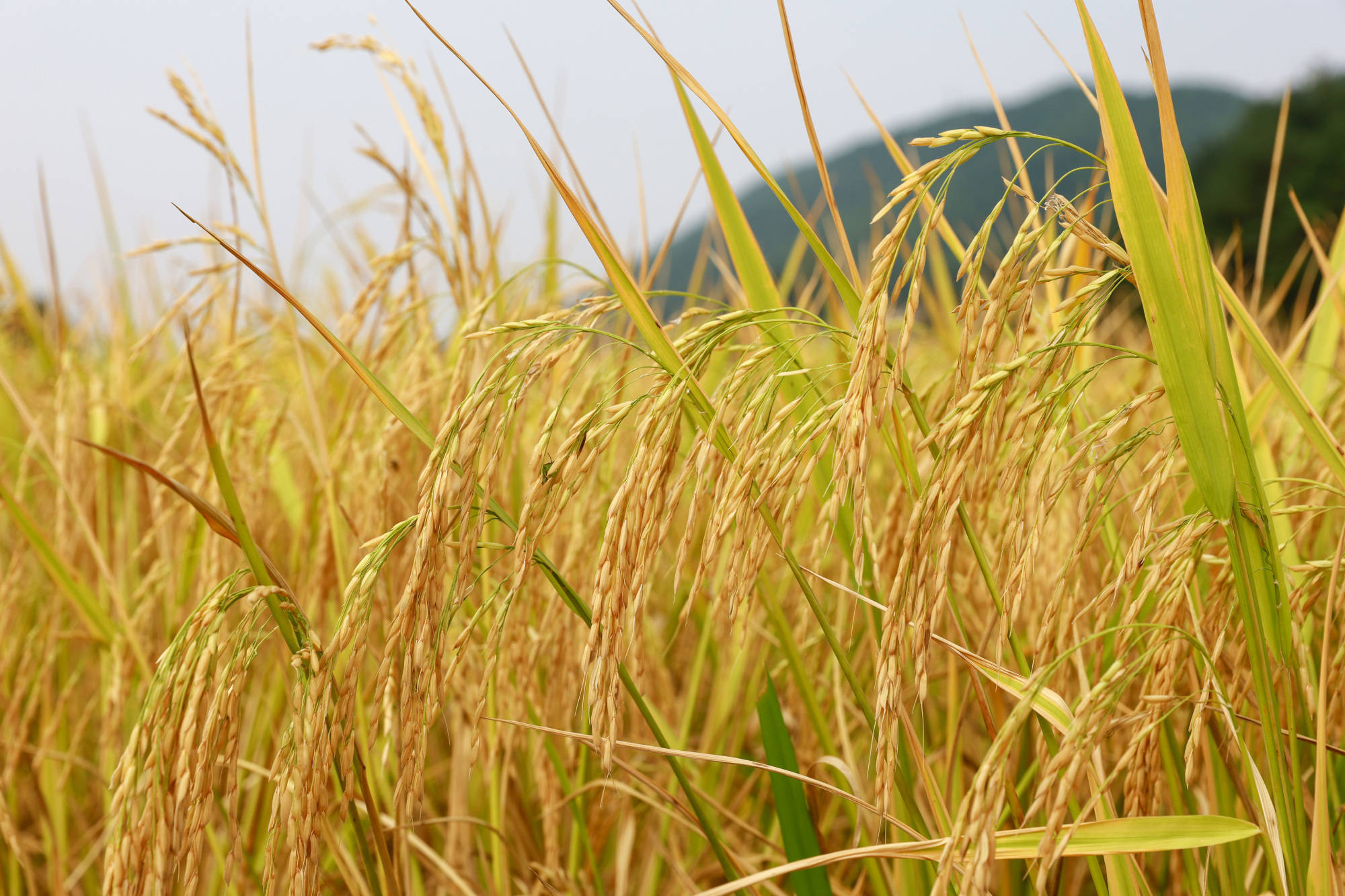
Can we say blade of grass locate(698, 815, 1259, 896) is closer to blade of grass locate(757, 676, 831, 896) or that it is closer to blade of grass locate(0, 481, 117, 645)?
blade of grass locate(757, 676, 831, 896)

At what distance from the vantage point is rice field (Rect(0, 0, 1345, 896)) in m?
0.58

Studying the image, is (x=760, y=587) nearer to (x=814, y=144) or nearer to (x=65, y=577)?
(x=814, y=144)

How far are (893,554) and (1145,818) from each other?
42cm

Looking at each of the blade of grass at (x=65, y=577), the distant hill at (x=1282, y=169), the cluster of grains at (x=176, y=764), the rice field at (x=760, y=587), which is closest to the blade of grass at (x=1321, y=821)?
the rice field at (x=760, y=587)

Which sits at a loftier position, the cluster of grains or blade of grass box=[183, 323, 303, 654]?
blade of grass box=[183, 323, 303, 654]

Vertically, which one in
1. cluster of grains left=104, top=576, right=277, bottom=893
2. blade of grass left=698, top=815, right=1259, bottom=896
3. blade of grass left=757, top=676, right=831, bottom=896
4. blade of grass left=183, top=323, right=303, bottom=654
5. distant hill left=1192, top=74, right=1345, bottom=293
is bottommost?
distant hill left=1192, top=74, right=1345, bottom=293

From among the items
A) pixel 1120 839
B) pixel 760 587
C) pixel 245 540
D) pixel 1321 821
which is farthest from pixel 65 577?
pixel 1321 821

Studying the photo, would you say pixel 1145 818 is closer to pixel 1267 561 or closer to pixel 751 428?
pixel 1267 561

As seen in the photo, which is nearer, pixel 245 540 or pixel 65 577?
pixel 245 540

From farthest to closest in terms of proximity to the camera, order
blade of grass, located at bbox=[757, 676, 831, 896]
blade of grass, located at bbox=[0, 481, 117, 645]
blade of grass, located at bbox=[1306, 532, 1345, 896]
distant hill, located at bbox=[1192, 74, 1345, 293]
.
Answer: distant hill, located at bbox=[1192, 74, 1345, 293], blade of grass, located at bbox=[0, 481, 117, 645], blade of grass, located at bbox=[757, 676, 831, 896], blade of grass, located at bbox=[1306, 532, 1345, 896]

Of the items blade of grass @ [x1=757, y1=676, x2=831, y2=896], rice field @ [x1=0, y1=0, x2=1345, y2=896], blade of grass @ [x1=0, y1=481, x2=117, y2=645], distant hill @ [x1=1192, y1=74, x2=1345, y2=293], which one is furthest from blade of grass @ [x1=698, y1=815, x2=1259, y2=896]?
distant hill @ [x1=1192, y1=74, x2=1345, y2=293]

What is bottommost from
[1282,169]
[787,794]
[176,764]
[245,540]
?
[1282,169]

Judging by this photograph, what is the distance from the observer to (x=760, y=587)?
826 mm

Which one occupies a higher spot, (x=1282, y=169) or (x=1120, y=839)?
(x=1120, y=839)
